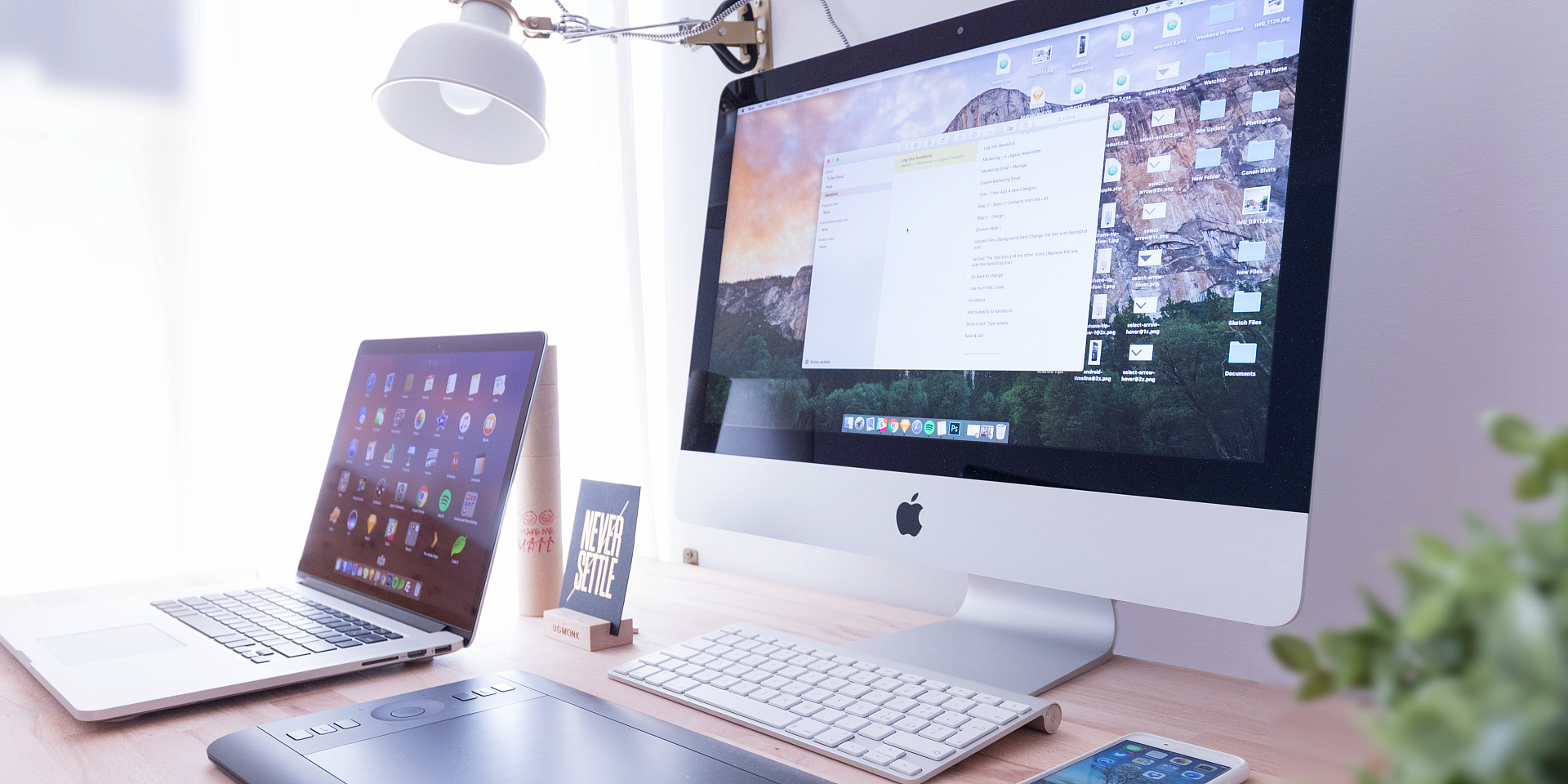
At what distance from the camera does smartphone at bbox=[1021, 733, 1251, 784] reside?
53cm

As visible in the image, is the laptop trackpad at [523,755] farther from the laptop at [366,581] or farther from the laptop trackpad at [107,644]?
the laptop trackpad at [107,644]

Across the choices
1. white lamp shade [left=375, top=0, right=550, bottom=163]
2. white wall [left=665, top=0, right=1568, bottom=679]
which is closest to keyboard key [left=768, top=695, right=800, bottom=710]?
white wall [left=665, top=0, right=1568, bottom=679]

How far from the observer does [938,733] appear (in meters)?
0.59

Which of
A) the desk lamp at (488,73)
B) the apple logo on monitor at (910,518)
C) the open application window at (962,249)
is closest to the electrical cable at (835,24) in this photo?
the desk lamp at (488,73)

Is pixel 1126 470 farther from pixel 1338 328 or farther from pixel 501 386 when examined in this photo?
pixel 501 386

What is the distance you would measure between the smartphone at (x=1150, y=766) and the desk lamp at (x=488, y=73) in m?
0.86

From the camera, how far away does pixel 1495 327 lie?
2.32 ft

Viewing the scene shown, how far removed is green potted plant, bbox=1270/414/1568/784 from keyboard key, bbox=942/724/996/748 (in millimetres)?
472

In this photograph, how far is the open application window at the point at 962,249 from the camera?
0.73 meters

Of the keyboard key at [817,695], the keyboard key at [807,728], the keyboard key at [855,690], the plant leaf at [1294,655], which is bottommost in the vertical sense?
the keyboard key at [807,728]

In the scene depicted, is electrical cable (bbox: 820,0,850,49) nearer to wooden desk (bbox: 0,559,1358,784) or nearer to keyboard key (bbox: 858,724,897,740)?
wooden desk (bbox: 0,559,1358,784)

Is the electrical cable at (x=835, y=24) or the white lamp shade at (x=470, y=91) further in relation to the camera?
the electrical cable at (x=835, y=24)

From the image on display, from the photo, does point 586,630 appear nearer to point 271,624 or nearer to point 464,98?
point 271,624

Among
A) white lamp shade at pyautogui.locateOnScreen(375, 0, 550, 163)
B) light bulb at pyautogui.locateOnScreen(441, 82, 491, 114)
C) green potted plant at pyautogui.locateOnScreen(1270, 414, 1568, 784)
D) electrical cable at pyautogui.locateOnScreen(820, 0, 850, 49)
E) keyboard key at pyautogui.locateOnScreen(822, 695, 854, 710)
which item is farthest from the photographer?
electrical cable at pyautogui.locateOnScreen(820, 0, 850, 49)
